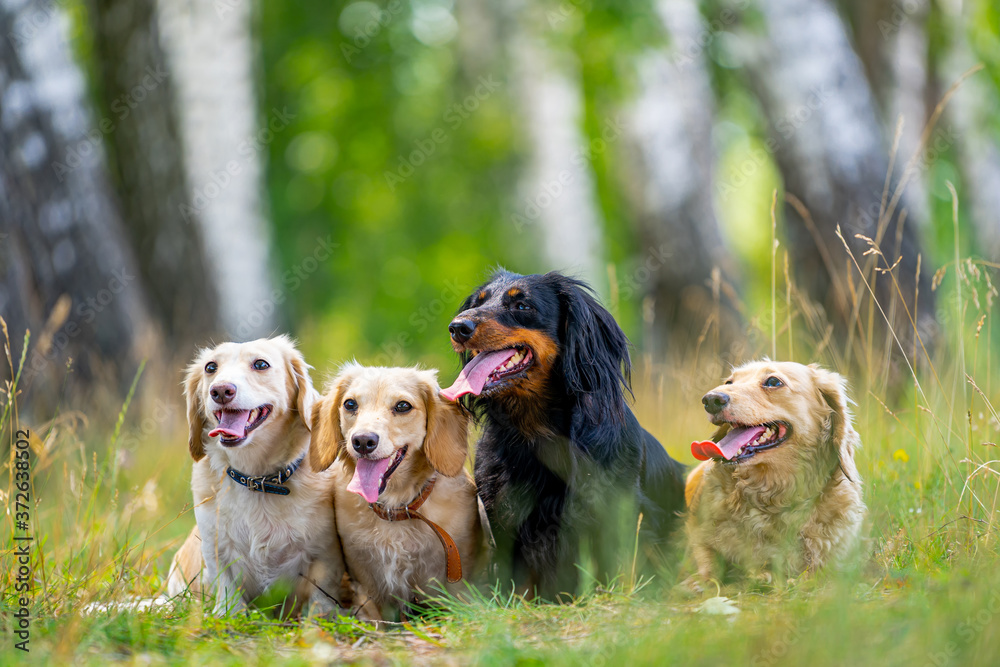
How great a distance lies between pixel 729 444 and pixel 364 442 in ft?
4.34

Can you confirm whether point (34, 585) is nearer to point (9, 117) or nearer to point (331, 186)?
point (9, 117)

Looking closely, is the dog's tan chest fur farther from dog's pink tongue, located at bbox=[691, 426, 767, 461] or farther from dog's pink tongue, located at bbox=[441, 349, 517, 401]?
dog's pink tongue, located at bbox=[691, 426, 767, 461]

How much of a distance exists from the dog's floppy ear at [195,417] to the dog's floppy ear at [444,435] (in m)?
0.91

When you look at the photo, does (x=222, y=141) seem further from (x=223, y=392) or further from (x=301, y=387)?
(x=223, y=392)

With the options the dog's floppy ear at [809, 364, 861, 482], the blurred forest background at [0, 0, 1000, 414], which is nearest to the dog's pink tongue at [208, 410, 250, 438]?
the blurred forest background at [0, 0, 1000, 414]

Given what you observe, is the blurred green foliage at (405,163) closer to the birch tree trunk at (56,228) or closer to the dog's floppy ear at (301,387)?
the birch tree trunk at (56,228)

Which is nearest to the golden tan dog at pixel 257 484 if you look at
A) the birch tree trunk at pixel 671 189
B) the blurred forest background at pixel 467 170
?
the blurred forest background at pixel 467 170

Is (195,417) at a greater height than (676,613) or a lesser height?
greater

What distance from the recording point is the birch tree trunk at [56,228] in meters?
4.59

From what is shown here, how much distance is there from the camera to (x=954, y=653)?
6.20ft

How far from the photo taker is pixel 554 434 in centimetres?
320

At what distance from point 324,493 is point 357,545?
28cm

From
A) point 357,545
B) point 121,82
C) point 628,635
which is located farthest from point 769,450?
point 121,82

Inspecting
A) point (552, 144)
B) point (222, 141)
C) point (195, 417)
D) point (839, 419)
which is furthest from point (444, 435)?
point (552, 144)
